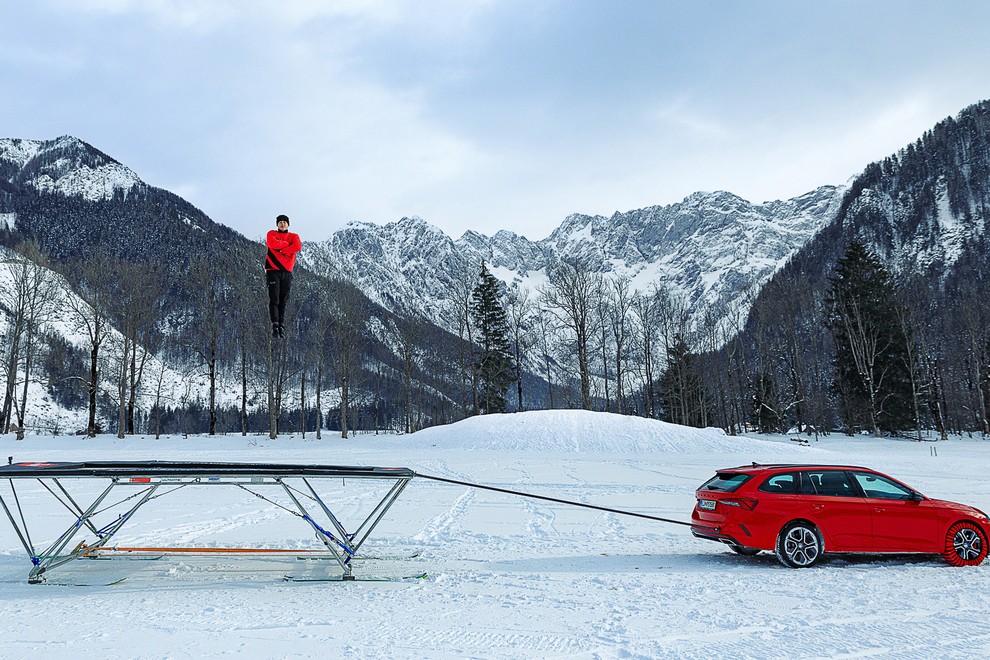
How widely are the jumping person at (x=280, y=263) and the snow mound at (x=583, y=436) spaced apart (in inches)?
909

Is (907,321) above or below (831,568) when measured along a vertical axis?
above

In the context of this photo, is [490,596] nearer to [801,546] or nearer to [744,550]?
[744,550]

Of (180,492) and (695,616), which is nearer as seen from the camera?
(695,616)

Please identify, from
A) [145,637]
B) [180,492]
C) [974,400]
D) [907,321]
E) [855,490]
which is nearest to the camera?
[145,637]

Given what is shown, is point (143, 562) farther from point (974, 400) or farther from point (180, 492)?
point (974, 400)

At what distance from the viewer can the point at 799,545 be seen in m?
7.80

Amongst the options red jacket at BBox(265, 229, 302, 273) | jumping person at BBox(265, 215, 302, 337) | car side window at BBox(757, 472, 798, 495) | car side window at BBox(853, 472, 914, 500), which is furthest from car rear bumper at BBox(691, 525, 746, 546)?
red jacket at BBox(265, 229, 302, 273)

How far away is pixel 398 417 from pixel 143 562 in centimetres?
10579

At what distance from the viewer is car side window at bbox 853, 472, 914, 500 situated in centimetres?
816

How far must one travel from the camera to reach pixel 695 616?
547cm

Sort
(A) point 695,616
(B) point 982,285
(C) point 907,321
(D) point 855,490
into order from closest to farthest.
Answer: (A) point 695,616, (D) point 855,490, (C) point 907,321, (B) point 982,285

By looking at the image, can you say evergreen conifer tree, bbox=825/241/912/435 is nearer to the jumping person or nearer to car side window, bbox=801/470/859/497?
car side window, bbox=801/470/859/497

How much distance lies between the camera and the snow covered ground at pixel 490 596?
473cm

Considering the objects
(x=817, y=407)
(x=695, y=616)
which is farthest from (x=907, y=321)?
(x=695, y=616)
